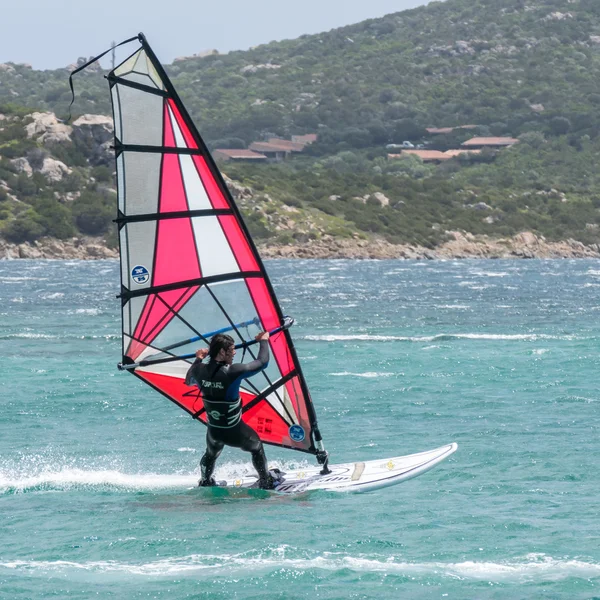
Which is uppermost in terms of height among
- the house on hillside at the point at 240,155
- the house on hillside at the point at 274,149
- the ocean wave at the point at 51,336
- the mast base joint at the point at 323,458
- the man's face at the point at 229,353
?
the house on hillside at the point at 274,149

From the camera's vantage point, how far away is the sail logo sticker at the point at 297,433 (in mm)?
10786

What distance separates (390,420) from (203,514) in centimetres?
593

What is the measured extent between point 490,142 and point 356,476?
134290 millimetres

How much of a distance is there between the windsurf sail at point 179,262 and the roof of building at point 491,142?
134 metres

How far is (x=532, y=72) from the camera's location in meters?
174

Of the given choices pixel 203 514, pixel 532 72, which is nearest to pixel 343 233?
pixel 203 514

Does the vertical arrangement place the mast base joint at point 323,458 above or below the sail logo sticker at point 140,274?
below

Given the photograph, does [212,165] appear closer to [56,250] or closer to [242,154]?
[56,250]

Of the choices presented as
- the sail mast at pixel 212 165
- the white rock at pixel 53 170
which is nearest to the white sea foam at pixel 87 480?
the sail mast at pixel 212 165

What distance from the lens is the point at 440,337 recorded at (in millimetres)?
27812

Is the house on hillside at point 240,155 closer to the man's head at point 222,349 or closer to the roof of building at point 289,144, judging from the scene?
the roof of building at point 289,144

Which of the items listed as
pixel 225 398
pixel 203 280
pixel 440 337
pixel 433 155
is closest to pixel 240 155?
pixel 433 155

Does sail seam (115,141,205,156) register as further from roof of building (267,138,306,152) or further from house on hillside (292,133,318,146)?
house on hillside (292,133,318,146)

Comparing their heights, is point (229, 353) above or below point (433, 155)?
below
